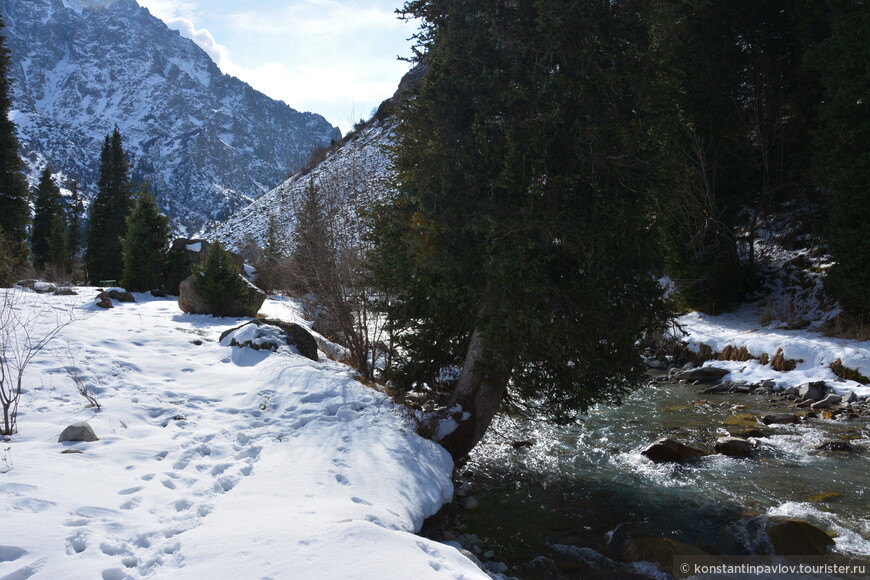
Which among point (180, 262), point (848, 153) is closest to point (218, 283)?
point (180, 262)

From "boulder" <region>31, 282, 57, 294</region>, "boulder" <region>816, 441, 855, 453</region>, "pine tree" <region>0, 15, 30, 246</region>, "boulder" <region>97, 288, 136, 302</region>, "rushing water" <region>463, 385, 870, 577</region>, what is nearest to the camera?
"rushing water" <region>463, 385, 870, 577</region>

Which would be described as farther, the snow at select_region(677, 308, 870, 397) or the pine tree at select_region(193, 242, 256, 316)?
the pine tree at select_region(193, 242, 256, 316)

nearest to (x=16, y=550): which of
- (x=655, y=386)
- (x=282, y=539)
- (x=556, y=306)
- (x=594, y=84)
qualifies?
(x=282, y=539)

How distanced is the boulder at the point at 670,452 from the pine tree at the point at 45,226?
38.7m

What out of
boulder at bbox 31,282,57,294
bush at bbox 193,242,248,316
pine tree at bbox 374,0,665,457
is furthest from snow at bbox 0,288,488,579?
boulder at bbox 31,282,57,294

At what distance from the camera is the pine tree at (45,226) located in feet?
120

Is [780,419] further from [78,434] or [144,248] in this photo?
[144,248]

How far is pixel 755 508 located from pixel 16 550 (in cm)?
774

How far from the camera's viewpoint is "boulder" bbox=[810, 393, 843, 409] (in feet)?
36.8

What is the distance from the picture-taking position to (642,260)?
7074 millimetres

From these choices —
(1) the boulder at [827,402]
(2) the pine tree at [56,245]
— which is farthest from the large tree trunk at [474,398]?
(2) the pine tree at [56,245]

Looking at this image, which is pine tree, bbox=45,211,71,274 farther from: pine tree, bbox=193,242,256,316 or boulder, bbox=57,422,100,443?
boulder, bbox=57,422,100,443

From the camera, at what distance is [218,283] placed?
52.3 feet

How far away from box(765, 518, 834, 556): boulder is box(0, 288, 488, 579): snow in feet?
12.3
